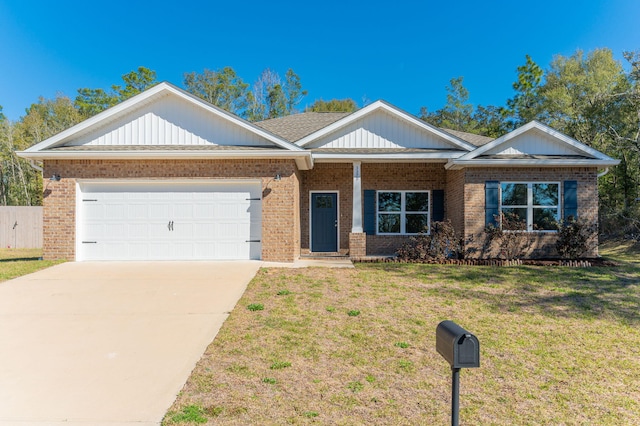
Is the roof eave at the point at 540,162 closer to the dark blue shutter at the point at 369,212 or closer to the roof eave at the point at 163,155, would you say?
the dark blue shutter at the point at 369,212

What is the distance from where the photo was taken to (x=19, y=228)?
17.6 meters

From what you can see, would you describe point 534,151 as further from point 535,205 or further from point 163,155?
point 163,155

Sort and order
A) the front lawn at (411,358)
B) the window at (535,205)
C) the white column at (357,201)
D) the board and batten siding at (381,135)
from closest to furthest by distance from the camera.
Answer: the front lawn at (411,358) → the window at (535,205) → the white column at (357,201) → the board and batten siding at (381,135)

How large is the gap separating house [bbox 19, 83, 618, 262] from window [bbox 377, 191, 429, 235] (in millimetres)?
1725

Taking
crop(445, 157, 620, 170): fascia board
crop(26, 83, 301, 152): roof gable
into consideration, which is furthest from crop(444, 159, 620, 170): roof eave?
crop(26, 83, 301, 152): roof gable

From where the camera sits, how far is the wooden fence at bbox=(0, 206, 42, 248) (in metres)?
17.5

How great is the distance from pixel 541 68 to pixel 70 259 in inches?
1298

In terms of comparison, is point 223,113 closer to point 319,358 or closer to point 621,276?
point 319,358

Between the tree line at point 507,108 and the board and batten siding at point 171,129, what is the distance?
18.5 metres

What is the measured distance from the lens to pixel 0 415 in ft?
10.5

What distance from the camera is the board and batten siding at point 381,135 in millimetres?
12086

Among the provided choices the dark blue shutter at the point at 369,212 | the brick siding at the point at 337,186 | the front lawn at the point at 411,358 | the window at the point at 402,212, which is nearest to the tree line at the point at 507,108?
the window at the point at 402,212

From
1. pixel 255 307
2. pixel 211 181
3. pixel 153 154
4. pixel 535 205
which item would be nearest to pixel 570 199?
pixel 535 205

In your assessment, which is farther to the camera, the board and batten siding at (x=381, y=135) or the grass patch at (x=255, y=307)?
the board and batten siding at (x=381, y=135)
